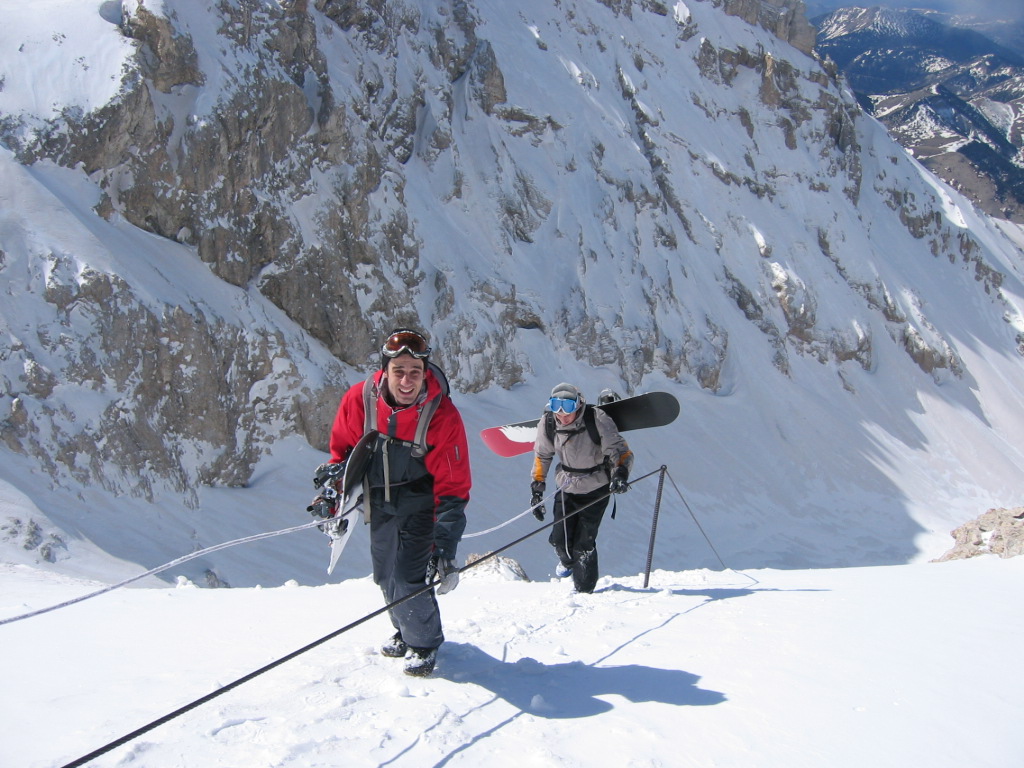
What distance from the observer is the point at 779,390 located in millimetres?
25797

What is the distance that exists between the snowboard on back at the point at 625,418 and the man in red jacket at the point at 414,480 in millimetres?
3906

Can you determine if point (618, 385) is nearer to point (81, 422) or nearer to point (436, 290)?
point (436, 290)

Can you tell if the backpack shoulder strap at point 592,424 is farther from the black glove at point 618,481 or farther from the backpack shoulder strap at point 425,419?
the backpack shoulder strap at point 425,419

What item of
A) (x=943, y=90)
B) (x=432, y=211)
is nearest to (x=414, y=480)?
(x=432, y=211)

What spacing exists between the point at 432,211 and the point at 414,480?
16.6 m

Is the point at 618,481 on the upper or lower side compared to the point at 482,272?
upper

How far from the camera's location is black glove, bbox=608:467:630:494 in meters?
5.60

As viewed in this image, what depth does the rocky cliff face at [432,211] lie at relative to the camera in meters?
11.9

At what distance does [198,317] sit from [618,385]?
40.0ft

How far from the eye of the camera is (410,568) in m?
3.26

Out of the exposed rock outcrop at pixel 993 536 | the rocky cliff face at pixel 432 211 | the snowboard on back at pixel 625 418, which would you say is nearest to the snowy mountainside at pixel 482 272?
the rocky cliff face at pixel 432 211

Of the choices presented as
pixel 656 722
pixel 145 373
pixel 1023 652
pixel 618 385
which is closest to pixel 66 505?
pixel 145 373

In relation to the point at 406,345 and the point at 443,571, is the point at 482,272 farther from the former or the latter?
the point at 443,571

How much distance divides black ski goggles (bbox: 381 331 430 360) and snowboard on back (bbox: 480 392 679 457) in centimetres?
397
